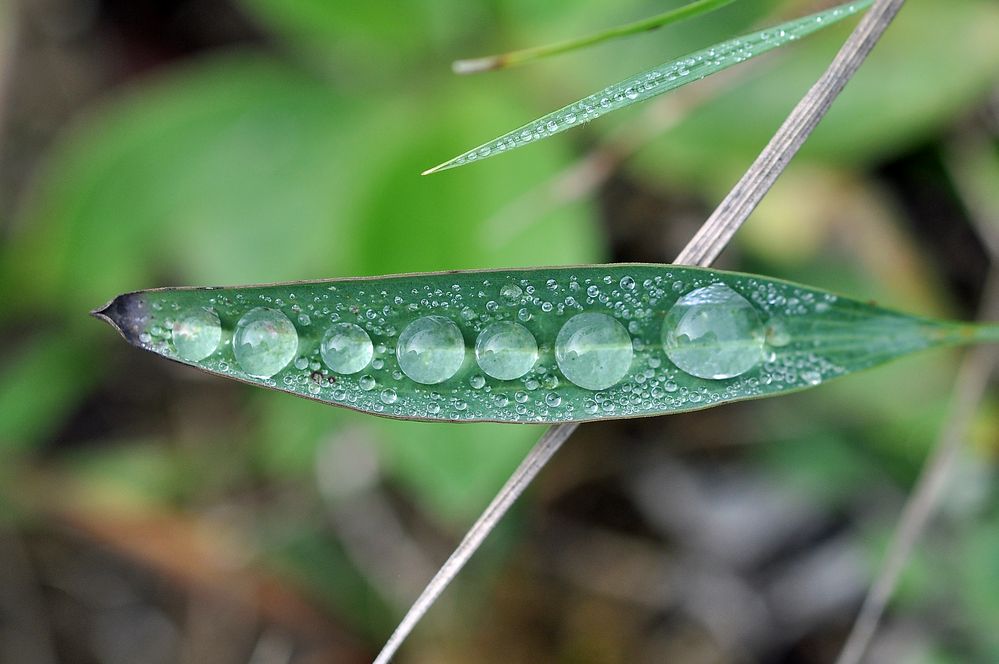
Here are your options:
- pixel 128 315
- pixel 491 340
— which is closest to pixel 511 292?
pixel 491 340

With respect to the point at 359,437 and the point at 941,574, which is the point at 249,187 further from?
the point at 941,574

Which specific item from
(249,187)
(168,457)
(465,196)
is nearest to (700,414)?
(465,196)

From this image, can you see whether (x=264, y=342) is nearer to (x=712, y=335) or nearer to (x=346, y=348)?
(x=346, y=348)

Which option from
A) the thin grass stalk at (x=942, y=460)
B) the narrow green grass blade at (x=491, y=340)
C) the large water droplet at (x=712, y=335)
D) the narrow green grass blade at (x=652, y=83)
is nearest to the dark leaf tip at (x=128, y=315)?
the narrow green grass blade at (x=491, y=340)

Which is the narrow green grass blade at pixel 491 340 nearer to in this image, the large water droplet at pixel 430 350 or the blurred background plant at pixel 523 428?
the large water droplet at pixel 430 350

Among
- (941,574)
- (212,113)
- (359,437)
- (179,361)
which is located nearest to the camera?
(179,361)

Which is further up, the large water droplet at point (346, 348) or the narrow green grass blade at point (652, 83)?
the narrow green grass blade at point (652, 83)
